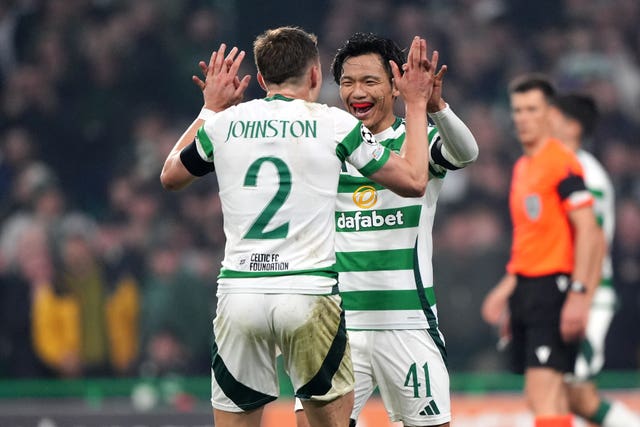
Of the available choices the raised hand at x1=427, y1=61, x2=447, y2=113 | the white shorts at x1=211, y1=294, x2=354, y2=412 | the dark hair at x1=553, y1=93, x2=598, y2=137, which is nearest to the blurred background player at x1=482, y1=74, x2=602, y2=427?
the dark hair at x1=553, y1=93, x2=598, y2=137

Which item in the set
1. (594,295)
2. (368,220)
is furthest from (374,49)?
(594,295)

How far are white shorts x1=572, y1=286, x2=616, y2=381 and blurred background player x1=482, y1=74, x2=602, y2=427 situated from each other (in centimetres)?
49

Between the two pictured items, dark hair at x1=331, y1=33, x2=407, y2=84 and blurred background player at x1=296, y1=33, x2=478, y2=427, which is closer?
blurred background player at x1=296, y1=33, x2=478, y2=427

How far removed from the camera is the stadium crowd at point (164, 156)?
1092 cm

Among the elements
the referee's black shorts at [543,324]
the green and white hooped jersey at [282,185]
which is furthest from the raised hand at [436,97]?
the referee's black shorts at [543,324]

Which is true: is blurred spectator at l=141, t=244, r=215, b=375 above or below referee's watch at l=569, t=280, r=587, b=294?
below

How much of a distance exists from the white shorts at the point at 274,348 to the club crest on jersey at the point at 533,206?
298 cm

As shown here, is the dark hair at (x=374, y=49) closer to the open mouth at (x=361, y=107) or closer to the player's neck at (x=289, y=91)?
the open mouth at (x=361, y=107)

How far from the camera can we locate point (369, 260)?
17.3 ft

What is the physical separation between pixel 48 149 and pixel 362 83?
780 centimetres

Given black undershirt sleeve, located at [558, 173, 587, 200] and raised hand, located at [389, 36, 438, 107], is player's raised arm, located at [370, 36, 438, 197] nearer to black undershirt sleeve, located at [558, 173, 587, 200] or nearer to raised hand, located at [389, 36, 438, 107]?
raised hand, located at [389, 36, 438, 107]

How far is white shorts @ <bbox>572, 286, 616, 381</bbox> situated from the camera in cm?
787

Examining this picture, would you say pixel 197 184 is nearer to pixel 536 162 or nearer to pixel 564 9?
pixel 564 9

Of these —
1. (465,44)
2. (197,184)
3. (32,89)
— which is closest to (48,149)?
(32,89)
